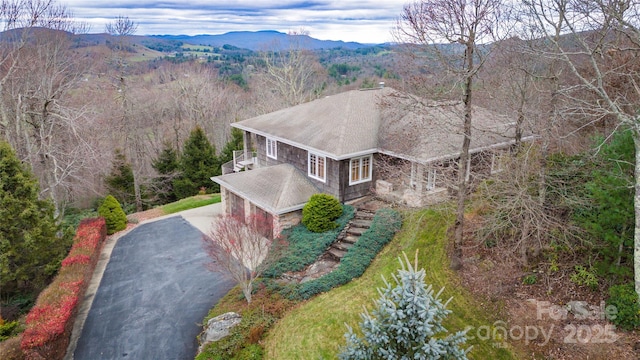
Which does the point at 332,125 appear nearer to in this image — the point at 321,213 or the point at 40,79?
the point at 321,213

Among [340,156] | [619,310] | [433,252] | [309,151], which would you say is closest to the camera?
[619,310]

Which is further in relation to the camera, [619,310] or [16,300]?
[16,300]

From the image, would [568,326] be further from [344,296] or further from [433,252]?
[344,296]

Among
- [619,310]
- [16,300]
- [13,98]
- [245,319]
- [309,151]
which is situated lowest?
[16,300]

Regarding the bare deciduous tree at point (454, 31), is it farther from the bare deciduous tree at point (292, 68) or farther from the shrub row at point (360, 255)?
the bare deciduous tree at point (292, 68)

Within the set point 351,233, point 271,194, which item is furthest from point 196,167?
point 351,233

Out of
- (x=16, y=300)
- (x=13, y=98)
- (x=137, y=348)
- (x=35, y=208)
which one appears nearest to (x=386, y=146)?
(x=137, y=348)
